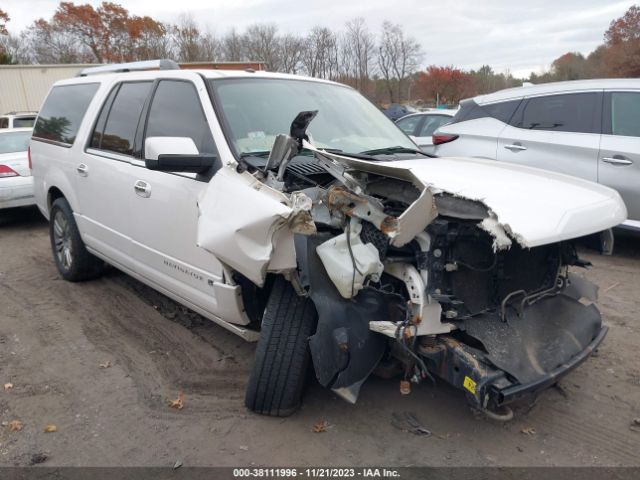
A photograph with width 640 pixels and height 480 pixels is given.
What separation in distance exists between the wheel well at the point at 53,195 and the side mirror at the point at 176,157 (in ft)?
8.50

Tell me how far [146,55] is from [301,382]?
4138 centimetres

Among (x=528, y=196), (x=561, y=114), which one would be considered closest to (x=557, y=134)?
(x=561, y=114)

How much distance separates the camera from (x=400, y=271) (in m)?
2.56

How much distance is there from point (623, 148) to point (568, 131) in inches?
24.4

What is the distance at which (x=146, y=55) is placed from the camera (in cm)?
3953

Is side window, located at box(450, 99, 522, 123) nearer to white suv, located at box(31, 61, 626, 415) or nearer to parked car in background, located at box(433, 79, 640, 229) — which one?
parked car in background, located at box(433, 79, 640, 229)

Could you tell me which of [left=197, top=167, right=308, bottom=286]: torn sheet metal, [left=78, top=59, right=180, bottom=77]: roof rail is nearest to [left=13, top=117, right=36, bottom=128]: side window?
[left=78, top=59, right=180, bottom=77]: roof rail

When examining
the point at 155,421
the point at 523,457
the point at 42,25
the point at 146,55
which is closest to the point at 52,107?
the point at 155,421

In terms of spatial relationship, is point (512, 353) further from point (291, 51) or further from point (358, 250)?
point (291, 51)

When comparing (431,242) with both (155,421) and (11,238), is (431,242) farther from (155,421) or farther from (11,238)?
(11,238)

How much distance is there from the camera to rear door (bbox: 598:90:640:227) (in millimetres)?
5195

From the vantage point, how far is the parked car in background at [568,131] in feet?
17.3

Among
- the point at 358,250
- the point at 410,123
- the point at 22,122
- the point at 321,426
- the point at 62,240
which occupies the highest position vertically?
the point at 22,122

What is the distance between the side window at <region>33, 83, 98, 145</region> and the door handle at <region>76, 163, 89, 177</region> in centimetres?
35
